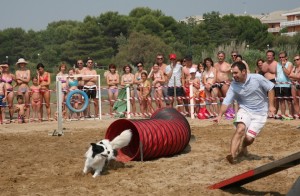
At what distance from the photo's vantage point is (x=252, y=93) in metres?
8.79

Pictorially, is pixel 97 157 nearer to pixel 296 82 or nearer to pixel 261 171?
pixel 261 171

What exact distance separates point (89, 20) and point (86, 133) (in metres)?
65.5

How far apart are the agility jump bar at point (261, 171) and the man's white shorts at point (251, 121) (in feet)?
5.91

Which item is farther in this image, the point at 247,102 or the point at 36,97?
the point at 36,97

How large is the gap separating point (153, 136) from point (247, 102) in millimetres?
1646

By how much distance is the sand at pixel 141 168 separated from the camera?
23.6 feet

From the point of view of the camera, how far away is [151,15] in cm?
7738

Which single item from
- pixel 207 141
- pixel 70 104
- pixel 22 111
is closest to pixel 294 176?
pixel 207 141

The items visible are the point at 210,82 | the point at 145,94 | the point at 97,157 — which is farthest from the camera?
the point at 145,94

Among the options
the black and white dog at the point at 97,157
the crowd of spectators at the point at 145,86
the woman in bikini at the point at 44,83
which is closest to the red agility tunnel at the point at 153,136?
the black and white dog at the point at 97,157

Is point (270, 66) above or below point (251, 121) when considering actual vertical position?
above

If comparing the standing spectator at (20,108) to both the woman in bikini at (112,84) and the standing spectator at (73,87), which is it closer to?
the standing spectator at (73,87)

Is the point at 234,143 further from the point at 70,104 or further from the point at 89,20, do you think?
the point at 89,20

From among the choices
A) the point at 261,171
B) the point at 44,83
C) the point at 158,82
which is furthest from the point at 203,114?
the point at 261,171
